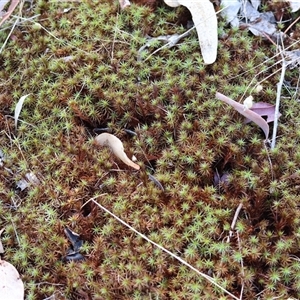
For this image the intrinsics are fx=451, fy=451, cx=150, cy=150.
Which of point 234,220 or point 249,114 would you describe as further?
point 249,114

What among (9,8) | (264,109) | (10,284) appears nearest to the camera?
(10,284)

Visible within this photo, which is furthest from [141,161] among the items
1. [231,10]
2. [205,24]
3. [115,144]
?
[231,10]

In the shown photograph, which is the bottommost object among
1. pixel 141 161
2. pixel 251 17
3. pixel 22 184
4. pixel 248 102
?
pixel 22 184

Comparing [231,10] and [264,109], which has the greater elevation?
[231,10]

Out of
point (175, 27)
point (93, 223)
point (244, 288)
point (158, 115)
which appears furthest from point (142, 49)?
point (244, 288)

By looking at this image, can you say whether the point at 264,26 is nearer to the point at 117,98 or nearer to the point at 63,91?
the point at 117,98

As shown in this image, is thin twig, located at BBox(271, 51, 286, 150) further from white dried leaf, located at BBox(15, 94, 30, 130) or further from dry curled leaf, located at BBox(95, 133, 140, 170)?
white dried leaf, located at BBox(15, 94, 30, 130)

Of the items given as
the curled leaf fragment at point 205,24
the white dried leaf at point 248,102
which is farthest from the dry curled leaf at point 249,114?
the curled leaf fragment at point 205,24

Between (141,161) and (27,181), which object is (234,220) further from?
(27,181)
